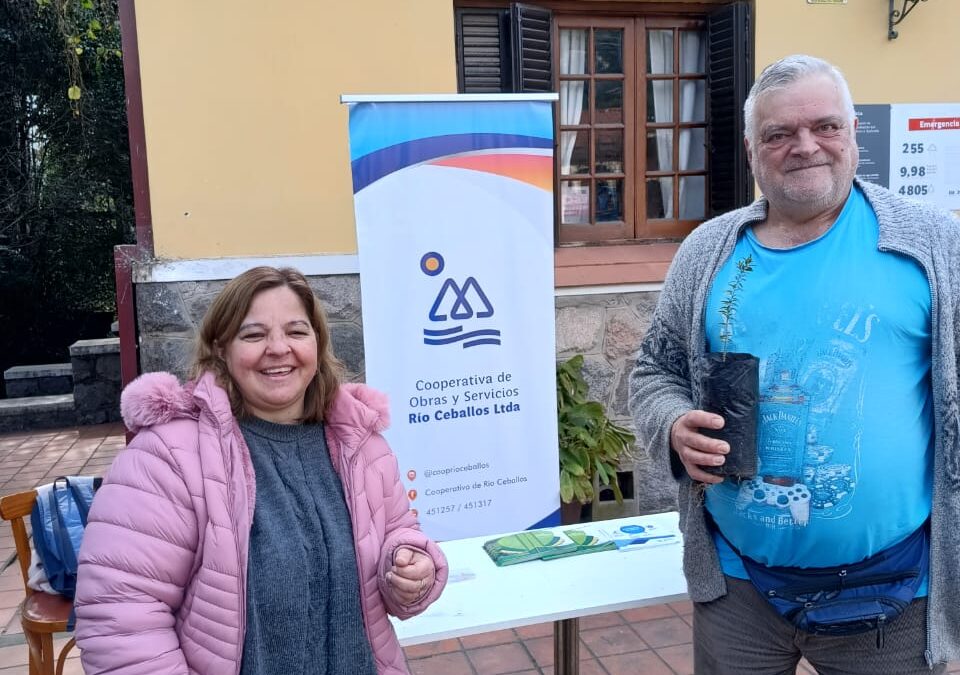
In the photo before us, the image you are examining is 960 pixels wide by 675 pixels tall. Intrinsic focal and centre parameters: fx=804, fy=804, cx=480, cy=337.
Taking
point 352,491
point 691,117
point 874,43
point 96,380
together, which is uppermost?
point 874,43

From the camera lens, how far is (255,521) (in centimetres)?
154

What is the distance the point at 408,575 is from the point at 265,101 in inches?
122

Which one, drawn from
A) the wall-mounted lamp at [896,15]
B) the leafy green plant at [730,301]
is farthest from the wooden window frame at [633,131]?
the leafy green plant at [730,301]

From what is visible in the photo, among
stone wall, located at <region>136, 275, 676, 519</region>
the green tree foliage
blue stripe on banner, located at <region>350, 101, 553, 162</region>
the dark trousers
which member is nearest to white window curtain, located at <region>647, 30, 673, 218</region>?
stone wall, located at <region>136, 275, 676, 519</region>

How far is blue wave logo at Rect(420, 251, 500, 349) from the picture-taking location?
3.35 metres

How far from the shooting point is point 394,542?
1649 millimetres

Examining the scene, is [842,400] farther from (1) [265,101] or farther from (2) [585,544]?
(1) [265,101]

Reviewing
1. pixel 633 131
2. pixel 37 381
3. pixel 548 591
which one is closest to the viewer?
pixel 548 591

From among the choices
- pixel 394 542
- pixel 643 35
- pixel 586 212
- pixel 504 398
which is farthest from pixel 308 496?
pixel 643 35

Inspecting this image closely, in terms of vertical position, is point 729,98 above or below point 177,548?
above

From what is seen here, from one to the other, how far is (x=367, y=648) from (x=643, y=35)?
155 inches

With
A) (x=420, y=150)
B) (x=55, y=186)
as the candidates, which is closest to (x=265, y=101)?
(x=420, y=150)

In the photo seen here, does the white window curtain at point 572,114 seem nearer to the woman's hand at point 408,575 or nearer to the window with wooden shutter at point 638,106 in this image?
the window with wooden shutter at point 638,106

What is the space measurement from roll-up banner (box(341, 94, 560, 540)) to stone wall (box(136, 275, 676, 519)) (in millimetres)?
964
